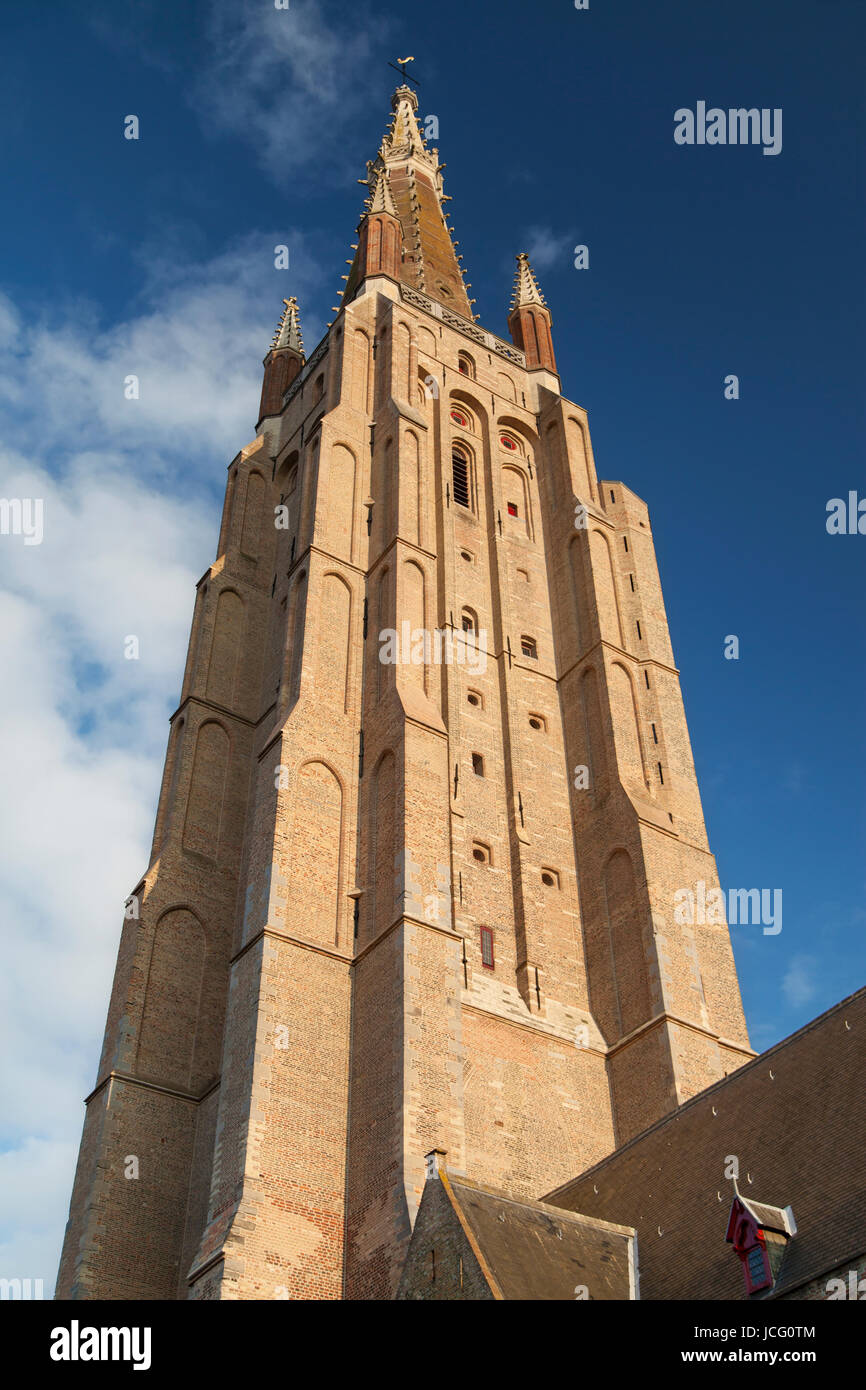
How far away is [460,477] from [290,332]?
39.5ft

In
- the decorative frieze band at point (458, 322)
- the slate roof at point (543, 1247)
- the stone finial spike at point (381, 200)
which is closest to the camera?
the slate roof at point (543, 1247)

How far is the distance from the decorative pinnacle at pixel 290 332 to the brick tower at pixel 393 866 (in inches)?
233

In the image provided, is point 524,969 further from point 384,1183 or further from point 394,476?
point 394,476

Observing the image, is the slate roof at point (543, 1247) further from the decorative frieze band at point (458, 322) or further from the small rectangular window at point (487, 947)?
the decorative frieze band at point (458, 322)

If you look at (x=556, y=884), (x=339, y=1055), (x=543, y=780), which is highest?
(x=543, y=780)

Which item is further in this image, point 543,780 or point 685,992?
point 543,780

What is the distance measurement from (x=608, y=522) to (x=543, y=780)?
9.15m

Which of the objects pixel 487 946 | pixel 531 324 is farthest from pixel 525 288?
pixel 487 946

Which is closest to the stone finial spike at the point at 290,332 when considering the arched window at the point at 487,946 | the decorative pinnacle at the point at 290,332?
the decorative pinnacle at the point at 290,332

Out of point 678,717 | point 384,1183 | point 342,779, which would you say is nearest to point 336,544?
point 342,779

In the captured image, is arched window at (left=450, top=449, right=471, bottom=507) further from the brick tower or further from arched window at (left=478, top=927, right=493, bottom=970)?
arched window at (left=478, top=927, right=493, bottom=970)

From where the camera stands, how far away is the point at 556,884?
27656 millimetres

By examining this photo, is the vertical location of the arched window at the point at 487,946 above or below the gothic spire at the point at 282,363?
below

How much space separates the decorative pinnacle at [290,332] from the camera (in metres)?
43.9
